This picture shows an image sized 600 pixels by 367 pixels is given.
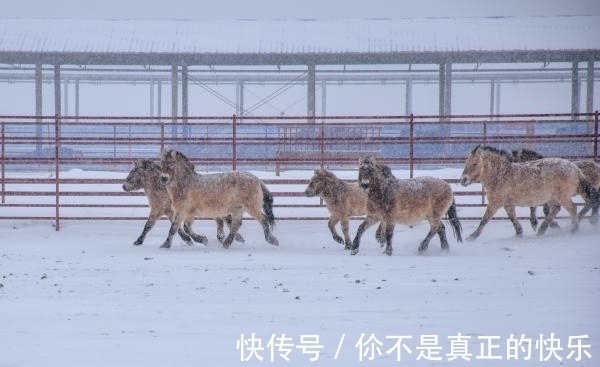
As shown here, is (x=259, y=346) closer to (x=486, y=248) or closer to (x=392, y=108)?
(x=486, y=248)

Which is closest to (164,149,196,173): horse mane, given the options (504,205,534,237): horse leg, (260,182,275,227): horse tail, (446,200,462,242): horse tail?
(260,182,275,227): horse tail

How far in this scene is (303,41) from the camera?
71.5ft

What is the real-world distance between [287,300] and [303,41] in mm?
15794

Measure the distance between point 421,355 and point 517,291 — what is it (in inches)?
91.7

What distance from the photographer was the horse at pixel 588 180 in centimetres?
1151

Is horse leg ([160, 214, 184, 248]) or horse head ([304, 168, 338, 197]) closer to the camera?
horse leg ([160, 214, 184, 248])

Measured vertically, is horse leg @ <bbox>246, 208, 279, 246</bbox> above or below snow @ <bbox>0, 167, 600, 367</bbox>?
above

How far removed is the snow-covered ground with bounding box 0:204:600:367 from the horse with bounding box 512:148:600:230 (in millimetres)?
1187

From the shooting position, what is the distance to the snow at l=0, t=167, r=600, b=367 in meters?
5.08

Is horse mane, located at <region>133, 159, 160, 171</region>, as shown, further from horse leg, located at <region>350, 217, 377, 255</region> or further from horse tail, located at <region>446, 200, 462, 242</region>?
Result: horse tail, located at <region>446, 200, 462, 242</region>

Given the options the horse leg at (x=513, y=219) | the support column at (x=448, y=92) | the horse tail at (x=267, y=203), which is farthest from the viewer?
the support column at (x=448, y=92)

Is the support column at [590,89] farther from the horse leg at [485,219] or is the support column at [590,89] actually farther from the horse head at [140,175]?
the horse head at [140,175]

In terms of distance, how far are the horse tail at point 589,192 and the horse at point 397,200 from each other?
8.80 ft

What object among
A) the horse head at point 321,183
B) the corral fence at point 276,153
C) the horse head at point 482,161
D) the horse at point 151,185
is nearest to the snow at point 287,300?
the horse at point 151,185
